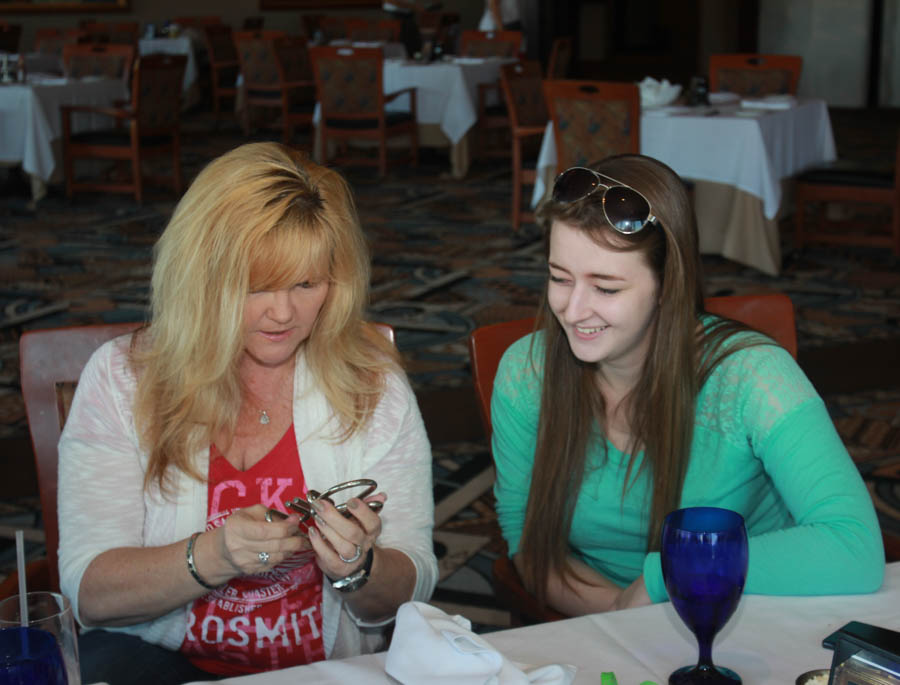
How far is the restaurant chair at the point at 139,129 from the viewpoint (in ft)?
23.2

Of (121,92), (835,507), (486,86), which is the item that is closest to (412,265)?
(486,86)

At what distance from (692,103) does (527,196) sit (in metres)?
1.94

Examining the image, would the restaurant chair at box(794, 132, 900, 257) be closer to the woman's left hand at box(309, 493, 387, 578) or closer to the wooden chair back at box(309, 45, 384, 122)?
the wooden chair back at box(309, 45, 384, 122)

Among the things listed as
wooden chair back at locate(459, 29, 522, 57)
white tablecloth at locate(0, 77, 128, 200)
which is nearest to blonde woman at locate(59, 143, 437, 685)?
white tablecloth at locate(0, 77, 128, 200)

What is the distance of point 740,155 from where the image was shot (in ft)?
16.6

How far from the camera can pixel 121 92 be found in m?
7.75

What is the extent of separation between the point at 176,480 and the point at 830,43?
476 inches

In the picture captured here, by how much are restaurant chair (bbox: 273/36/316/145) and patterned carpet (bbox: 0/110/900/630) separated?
3.37ft

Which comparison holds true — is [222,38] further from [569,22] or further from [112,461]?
[112,461]

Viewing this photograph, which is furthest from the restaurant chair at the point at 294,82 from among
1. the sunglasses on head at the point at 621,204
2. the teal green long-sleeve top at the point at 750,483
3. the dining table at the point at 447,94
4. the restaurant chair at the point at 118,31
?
the sunglasses on head at the point at 621,204

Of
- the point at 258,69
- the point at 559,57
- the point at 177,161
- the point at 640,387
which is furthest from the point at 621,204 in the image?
the point at 258,69

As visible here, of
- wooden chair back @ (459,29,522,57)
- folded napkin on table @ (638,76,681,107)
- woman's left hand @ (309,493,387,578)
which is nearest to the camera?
woman's left hand @ (309,493,387,578)

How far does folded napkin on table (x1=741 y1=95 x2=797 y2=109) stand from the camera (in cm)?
537

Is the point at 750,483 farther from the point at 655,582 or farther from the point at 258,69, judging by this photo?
the point at 258,69
